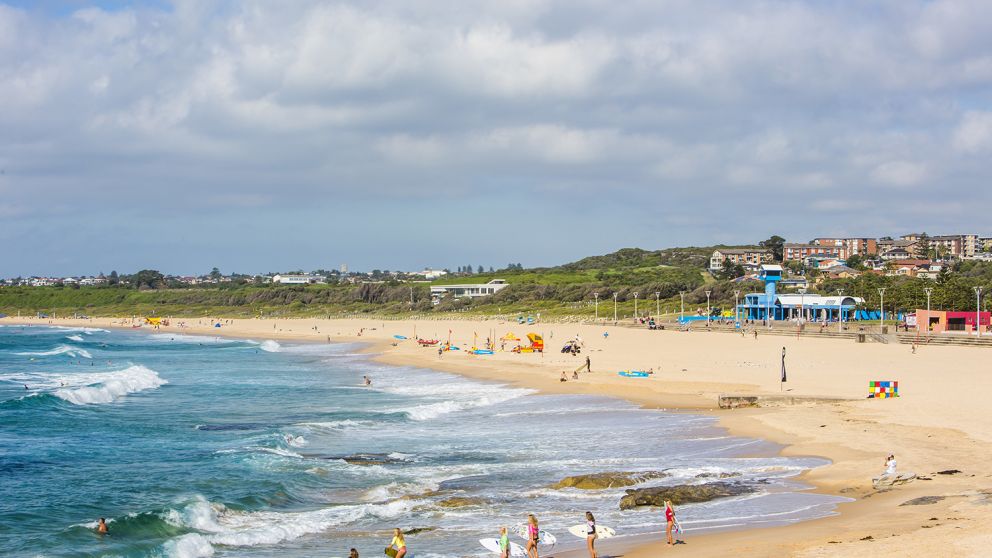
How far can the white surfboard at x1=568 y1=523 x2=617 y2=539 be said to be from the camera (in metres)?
14.3

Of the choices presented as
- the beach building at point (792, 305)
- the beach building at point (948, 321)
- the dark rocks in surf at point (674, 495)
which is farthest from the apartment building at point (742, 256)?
the dark rocks in surf at point (674, 495)

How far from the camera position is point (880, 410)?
26375 millimetres

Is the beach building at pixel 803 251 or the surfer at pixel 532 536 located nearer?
the surfer at pixel 532 536

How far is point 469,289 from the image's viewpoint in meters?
140

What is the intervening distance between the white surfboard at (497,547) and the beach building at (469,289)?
4511 inches

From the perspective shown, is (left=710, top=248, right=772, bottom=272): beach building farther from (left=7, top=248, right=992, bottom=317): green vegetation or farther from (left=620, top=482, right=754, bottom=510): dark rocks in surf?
(left=620, top=482, right=754, bottom=510): dark rocks in surf

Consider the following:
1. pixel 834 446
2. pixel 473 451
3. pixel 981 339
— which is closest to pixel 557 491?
pixel 473 451

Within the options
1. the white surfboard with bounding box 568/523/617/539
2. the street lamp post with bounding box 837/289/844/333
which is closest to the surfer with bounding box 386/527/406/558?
the white surfboard with bounding box 568/523/617/539

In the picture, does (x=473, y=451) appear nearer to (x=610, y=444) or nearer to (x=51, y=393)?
(x=610, y=444)

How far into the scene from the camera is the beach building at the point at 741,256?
497ft

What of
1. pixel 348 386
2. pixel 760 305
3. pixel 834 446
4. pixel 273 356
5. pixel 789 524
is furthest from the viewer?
pixel 760 305

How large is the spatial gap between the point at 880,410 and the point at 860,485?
966 centimetres

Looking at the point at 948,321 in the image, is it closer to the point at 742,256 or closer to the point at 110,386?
the point at 110,386

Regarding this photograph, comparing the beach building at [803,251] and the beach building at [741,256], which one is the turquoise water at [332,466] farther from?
the beach building at [803,251]
